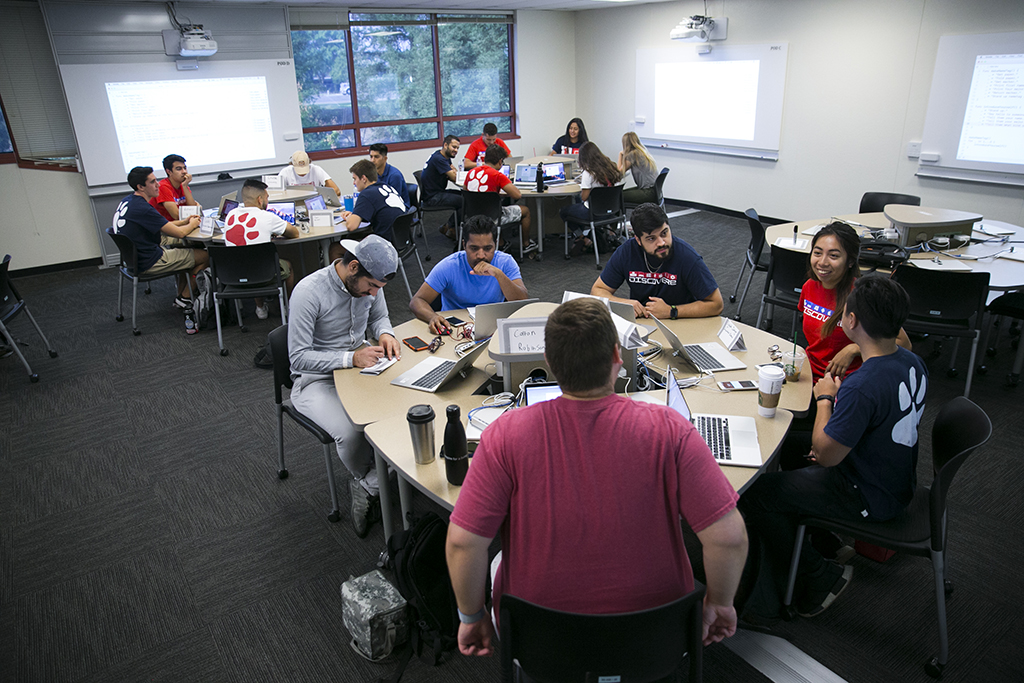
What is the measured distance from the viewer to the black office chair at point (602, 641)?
1.32 metres

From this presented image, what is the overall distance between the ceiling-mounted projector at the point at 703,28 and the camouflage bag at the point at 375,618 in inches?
314

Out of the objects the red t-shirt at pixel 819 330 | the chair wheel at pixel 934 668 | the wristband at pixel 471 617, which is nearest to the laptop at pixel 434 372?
the wristband at pixel 471 617

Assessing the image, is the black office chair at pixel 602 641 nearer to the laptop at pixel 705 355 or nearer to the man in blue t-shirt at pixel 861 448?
the man in blue t-shirt at pixel 861 448

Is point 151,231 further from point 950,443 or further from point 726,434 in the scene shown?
point 950,443

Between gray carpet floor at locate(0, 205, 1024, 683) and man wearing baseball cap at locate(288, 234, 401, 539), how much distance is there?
291 millimetres

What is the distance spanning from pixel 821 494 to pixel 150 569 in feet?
9.07

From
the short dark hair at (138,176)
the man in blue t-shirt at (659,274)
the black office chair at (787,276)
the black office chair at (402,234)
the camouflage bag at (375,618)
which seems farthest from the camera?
the black office chair at (402,234)

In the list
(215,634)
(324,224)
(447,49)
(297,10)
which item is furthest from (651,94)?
(215,634)

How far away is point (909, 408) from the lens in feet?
6.73

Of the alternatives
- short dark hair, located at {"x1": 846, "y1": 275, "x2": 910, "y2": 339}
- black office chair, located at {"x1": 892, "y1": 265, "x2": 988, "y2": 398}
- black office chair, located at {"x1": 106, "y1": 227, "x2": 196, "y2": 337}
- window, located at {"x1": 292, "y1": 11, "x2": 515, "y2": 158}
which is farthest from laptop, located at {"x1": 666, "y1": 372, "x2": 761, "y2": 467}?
window, located at {"x1": 292, "y1": 11, "x2": 515, "y2": 158}

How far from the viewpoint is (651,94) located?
30.8ft

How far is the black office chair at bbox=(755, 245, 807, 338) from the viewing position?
4.31m

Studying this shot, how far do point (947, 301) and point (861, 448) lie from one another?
7.10 feet

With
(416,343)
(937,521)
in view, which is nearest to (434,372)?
(416,343)
